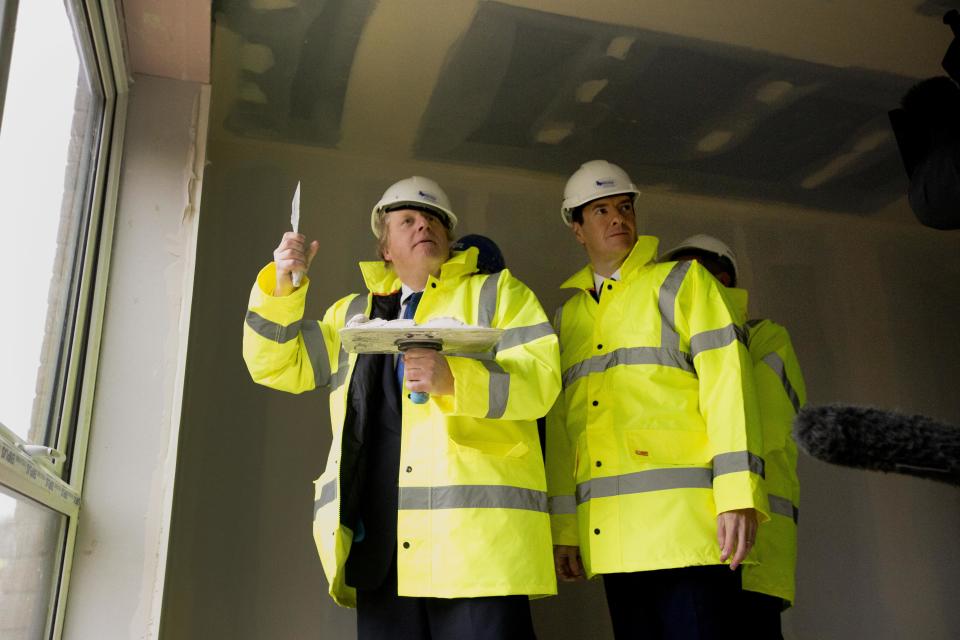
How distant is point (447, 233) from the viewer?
257 centimetres

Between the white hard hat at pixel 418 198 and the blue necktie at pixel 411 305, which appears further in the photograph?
the white hard hat at pixel 418 198

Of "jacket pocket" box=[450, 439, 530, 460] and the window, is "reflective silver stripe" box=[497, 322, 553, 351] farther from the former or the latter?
the window

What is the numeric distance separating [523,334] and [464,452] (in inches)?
13.5

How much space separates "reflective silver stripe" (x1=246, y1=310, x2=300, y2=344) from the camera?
2.20 metres

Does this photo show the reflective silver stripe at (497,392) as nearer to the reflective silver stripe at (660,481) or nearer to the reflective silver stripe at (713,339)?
the reflective silver stripe at (660,481)

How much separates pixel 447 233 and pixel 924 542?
2704 mm

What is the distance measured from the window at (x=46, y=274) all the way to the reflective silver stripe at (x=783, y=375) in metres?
1.98

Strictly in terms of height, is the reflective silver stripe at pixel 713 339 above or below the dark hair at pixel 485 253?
below

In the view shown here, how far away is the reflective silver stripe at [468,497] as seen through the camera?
1.96m

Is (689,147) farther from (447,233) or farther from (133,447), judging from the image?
(133,447)

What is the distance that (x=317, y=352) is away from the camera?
2.37m

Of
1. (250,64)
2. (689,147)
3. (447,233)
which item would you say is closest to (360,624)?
(447,233)

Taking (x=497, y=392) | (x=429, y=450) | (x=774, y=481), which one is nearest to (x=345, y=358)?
(x=429, y=450)

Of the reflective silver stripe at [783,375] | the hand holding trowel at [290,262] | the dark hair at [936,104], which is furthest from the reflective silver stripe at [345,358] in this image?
the dark hair at [936,104]
